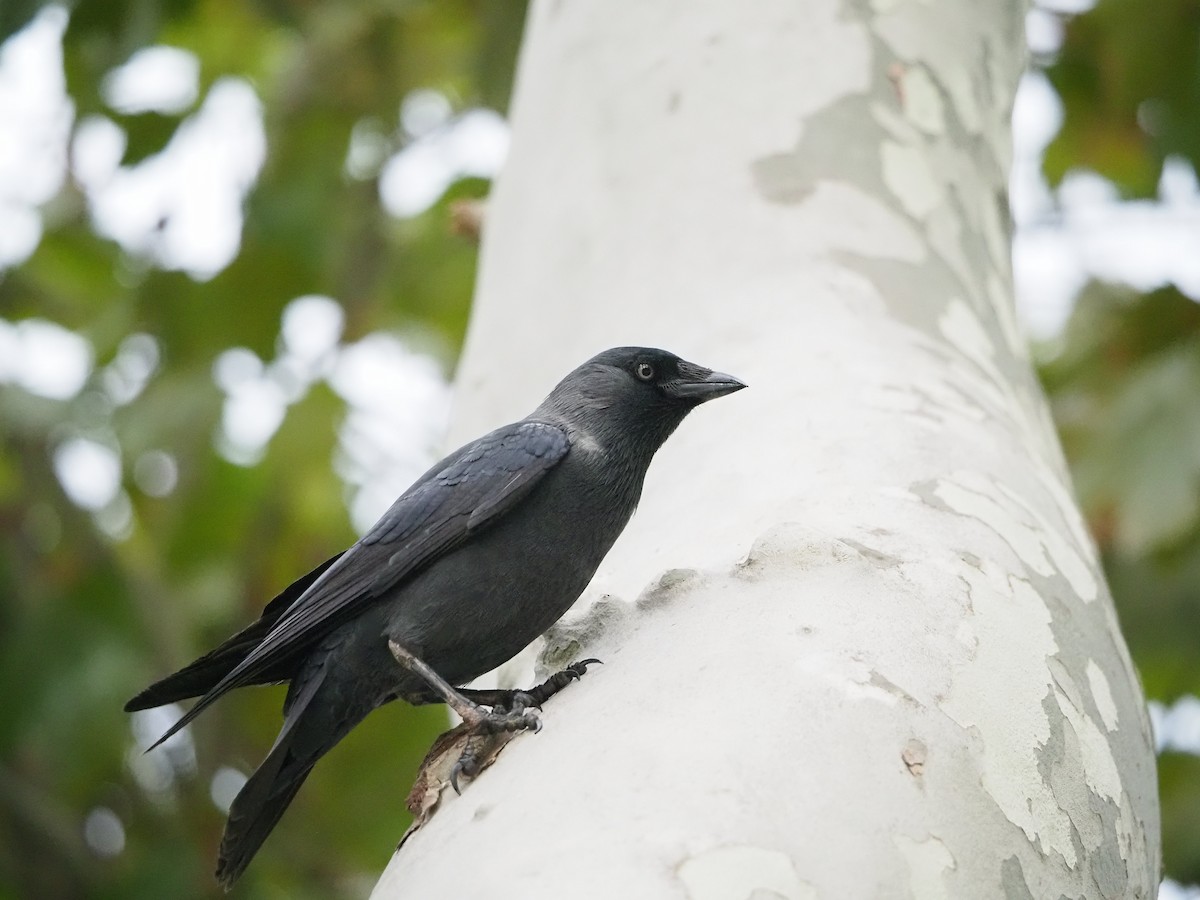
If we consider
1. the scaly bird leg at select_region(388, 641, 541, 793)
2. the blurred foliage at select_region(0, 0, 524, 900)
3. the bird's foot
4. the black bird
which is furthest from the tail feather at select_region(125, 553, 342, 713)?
the blurred foliage at select_region(0, 0, 524, 900)

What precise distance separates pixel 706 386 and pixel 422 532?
2.54ft

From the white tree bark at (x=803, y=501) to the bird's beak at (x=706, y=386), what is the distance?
5 cm

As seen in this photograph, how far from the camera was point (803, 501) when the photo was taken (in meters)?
2.56

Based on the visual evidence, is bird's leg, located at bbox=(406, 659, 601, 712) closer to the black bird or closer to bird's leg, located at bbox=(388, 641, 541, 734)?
bird's leg, located at bbox=(388, 641, 541, 734)

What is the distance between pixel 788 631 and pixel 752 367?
1003mm

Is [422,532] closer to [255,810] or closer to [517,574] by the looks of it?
[517,574]

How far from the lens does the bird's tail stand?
314 centimetres

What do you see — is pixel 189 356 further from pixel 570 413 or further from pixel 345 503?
pixel 570 413

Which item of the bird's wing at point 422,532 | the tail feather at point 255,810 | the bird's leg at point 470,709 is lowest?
the tail feather at point 255,810

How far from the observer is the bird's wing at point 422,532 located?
10.2 feet

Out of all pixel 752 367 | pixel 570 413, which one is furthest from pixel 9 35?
pixel 752 367

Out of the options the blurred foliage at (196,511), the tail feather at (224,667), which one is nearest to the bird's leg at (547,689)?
the tail feather at (224,667)

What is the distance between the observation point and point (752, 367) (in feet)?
10.1

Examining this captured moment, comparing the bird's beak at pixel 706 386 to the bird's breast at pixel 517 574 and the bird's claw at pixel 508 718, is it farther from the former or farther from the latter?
the bird's claw at pixel 508 718
